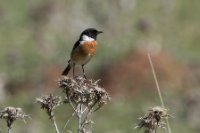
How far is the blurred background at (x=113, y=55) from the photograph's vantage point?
1697 cm

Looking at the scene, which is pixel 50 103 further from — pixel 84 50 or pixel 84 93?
pixel 84 50

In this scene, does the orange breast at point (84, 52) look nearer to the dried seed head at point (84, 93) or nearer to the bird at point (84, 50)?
the bird at point (84, 50)

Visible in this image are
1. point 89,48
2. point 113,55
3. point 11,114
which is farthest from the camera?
point 113,55

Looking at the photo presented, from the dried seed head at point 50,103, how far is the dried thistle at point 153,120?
0.54 metres

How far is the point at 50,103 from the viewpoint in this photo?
5508 millimetres

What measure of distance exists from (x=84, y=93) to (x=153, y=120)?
18.4 inches

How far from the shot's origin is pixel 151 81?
1978 cm

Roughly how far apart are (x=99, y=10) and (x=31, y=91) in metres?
4.77

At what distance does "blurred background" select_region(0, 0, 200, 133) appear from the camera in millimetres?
16969

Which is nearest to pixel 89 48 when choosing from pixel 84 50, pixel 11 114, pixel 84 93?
pixel 84 50

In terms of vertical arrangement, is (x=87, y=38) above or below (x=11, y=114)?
above

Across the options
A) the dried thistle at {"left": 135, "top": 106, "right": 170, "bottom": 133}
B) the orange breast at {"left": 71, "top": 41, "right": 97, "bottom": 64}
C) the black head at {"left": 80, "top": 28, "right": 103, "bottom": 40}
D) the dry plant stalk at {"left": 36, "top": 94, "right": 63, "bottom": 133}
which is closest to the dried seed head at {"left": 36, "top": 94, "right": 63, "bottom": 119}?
the dry plant stalk at {"left": 36, "top": 94, "right": 63, "bottom": 133}

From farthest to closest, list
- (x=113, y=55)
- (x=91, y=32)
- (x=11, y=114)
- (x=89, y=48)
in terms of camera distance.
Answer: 1. (x=113, y=55)
2. (x=89, y=48)
3. (x=91, y=32)
4. (x=11, y=114)

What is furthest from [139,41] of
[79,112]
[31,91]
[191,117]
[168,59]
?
[79,112]
